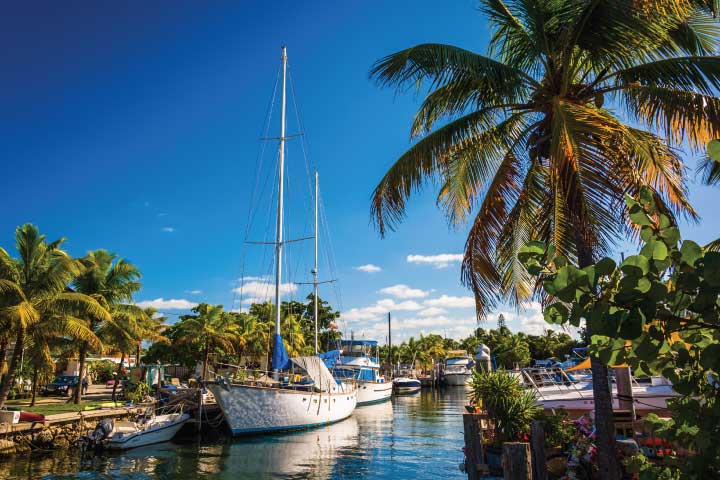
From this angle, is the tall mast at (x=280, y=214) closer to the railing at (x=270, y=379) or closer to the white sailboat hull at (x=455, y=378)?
the railing at (x=270, y=379)

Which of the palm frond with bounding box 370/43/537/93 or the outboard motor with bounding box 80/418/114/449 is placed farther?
the outboard motor with bounding box 80/418/114/449

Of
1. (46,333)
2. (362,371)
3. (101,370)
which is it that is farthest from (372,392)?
(46,333)

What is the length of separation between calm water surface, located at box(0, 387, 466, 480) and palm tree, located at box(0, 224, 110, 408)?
5.03 metres

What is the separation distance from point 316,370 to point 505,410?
18599 mm

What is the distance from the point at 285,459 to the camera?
19.6 m

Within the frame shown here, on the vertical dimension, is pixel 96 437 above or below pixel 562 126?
below

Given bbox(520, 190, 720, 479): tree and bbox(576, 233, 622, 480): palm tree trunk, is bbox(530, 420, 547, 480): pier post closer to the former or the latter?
bbox(576, 233, 622, 480): palm tree trunk

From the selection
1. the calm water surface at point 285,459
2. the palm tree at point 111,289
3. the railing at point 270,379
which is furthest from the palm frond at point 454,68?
Result: the palm tree at point 111,289

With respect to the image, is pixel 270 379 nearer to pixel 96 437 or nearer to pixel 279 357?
pixel 279 357

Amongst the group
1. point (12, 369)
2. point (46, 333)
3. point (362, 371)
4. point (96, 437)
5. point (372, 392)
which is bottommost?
point (372, 392)

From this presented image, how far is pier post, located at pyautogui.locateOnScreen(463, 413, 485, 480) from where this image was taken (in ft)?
29.9

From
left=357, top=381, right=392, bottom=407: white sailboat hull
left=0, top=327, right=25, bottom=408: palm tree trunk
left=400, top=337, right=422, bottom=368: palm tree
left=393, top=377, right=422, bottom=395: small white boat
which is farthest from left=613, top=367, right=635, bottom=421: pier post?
left=400, top=337, right=422, bottom=368: palm tree

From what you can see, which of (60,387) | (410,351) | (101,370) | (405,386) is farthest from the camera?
(410,351)

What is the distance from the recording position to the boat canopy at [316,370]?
2720 cm
